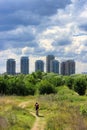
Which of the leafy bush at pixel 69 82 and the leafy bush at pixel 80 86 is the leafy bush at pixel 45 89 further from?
the leafy bush at pixel 69 82

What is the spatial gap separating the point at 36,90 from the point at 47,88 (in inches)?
211

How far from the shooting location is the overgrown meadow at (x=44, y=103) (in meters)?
31.1

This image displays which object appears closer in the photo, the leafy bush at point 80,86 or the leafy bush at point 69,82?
the leafy bush at point 80,86

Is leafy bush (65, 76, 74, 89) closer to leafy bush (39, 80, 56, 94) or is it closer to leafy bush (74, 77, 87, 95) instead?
leafy bush (74, 77, 87, 95)

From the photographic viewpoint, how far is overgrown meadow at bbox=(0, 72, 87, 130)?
3108 centimetres

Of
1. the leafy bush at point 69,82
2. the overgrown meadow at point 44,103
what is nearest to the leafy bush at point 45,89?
the overgrown meadow at point 44,103

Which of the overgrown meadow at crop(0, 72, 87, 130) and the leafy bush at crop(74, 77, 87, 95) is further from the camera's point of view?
the leafy bush at crop(74, 77, 87, 95)

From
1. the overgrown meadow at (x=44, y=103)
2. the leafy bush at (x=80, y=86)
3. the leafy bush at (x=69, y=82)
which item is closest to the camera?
the overgrown meadow at (x=44, y=103)

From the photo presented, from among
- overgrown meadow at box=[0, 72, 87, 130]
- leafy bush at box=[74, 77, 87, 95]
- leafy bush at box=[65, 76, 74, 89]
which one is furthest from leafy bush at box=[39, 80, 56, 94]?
leafy bush at box=[65, 76, 74, 89]

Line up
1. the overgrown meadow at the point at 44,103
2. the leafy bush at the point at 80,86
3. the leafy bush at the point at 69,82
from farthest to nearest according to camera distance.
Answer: the leafy bush at the point at 69,82
the leafy bush at the point at 80,86
the overgrown meadow at the point at 44,103

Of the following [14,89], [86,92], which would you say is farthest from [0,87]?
[86,92]

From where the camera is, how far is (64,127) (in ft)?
97.6

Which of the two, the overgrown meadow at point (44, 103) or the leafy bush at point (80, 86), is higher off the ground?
the overgrown meadow at point (44, 103)

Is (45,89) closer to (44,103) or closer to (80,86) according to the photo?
(80,86)
